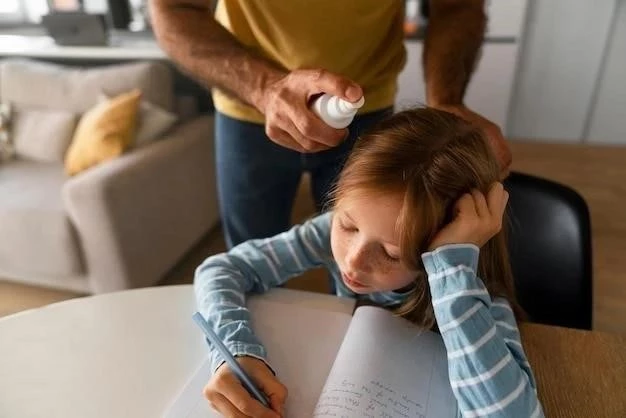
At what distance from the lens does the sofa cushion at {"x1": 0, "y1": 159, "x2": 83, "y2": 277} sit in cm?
181

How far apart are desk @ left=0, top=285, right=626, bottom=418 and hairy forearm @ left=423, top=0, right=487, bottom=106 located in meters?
0.43

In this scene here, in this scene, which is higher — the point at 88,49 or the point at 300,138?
A: the point at 300,138

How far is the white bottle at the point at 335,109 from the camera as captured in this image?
1.98 feet

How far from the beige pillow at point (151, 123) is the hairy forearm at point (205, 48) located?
1100 millimetres

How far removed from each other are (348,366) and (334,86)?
36 centimetres

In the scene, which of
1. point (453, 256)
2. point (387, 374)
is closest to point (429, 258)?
point (453, 256)

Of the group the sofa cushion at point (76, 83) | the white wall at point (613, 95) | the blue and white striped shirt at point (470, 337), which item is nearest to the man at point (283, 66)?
the blue and white striped shirt at point (470, 337)

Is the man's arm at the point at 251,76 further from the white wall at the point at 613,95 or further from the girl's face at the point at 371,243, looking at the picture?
the white wall at the point at 613,95

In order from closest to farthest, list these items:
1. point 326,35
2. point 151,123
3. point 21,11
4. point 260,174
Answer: point 326,35 → point 260,174 → point 151,123 → point 21,11

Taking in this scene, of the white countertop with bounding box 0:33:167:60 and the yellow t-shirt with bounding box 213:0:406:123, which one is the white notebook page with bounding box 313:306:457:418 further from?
the white countertop with bounding box 0:33:167:60

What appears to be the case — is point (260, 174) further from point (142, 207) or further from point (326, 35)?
point (142, 207)

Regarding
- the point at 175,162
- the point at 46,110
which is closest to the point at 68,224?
the point at 175,162

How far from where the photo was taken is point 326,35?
1009mm

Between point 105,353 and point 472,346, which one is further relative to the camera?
point 105,353
